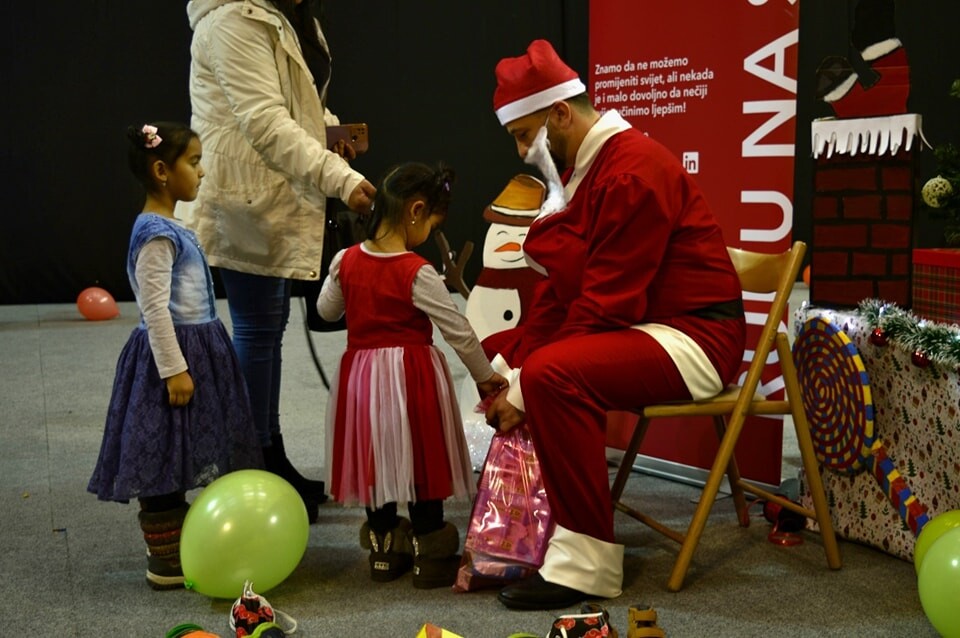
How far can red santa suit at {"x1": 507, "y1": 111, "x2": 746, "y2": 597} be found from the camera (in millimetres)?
2361

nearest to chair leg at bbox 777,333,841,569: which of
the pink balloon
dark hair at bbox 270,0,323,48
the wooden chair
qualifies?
the wooden chair

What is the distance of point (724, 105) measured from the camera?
10.3 ft

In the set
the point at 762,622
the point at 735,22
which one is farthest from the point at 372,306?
the point at 735,22

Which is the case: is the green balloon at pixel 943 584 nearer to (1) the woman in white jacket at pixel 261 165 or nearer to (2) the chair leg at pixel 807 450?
(2) the chair leg at pixel 807 450

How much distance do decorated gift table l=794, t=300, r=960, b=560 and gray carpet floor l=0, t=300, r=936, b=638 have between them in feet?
0.38

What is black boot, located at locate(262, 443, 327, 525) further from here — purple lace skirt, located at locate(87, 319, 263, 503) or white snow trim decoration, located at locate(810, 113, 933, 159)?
white snow trim decoration, located at locate(810, 113, 933, 159)

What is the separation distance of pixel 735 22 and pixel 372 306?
138 cm

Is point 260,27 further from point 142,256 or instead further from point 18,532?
point 18,532

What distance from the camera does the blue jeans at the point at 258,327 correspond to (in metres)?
2.93

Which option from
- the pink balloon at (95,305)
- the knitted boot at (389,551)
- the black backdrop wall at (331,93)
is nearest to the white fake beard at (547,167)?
the knitted boot at (389,551)

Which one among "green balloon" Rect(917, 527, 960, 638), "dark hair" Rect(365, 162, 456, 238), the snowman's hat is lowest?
"green balloon" Rect(917, 527, 960, 638)

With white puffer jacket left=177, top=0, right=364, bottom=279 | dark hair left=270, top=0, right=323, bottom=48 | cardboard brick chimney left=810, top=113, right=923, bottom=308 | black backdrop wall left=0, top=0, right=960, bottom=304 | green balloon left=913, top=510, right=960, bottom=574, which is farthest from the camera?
black backdrop wall left=0, top=0, right=960, bottom=304

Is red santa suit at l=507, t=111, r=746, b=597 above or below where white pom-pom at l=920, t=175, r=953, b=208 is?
below

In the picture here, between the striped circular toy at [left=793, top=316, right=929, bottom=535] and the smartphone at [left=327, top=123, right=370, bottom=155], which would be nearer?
the striped circular toy at [left=793, top=316, right=929, bottom=535]
